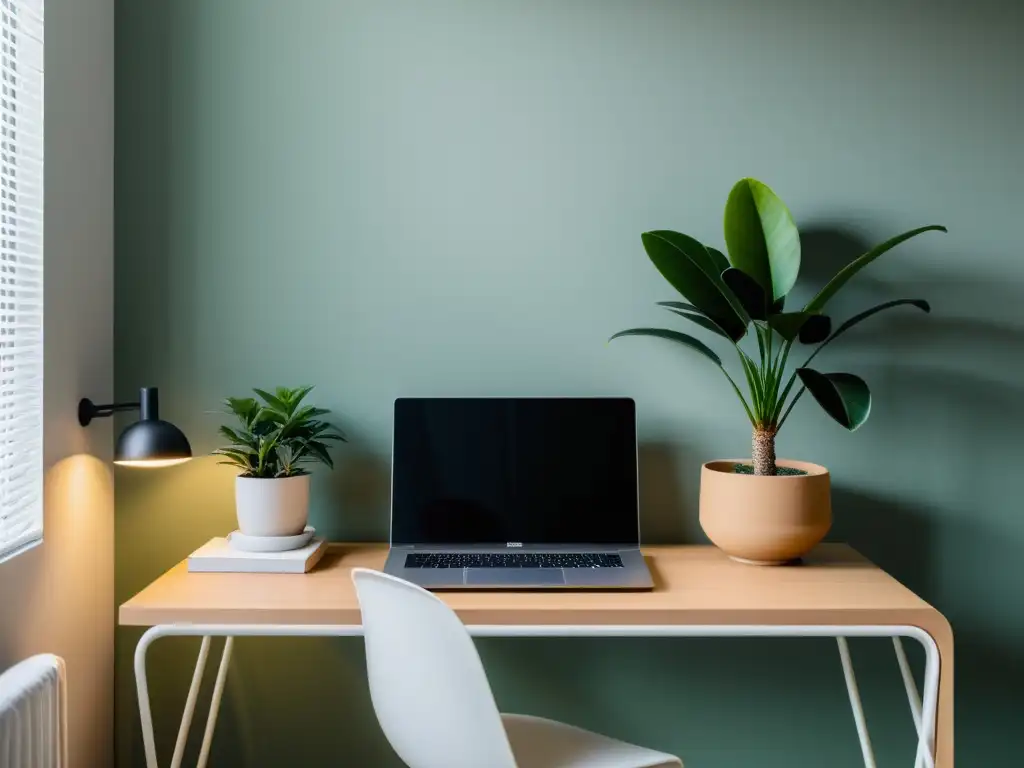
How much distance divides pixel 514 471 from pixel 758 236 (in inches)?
28.0

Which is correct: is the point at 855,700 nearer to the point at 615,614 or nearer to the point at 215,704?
the point at 615,614

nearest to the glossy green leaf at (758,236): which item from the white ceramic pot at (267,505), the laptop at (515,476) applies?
the laptop at (515,476)

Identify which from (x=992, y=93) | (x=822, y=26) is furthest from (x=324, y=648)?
(x=992, y=93)

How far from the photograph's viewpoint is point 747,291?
174cm

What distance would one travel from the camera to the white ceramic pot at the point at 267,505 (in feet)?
6.04

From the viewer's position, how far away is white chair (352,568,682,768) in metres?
1.33

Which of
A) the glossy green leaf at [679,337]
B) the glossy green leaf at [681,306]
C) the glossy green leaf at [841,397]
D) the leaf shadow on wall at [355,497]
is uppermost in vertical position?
the glossy green leaf at [681,306]

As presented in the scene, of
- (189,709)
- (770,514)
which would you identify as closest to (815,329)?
(770,514)

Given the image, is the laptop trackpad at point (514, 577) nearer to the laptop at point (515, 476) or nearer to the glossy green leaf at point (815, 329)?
the laptop at point (515, 476)

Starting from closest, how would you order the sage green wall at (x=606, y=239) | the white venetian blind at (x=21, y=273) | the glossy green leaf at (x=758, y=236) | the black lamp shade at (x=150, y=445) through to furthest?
the white venetian blind at (x=21, y=273) < the black lamp shade at (x=150, y=445) < the glossy green leaf at (x=758, y=236) < the sage green wall at (x=606, y=239)

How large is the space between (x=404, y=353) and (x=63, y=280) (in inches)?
28.4

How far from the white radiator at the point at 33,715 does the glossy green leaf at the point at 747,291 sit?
4.56 ft

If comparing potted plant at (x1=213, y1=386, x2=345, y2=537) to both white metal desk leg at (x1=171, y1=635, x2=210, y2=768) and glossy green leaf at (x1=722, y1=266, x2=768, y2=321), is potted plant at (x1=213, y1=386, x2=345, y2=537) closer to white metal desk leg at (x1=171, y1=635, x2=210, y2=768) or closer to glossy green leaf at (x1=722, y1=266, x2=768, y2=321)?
white metal desk leg at (x1=171, y1=635, x2=210, y2=768)

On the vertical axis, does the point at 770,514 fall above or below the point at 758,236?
below
